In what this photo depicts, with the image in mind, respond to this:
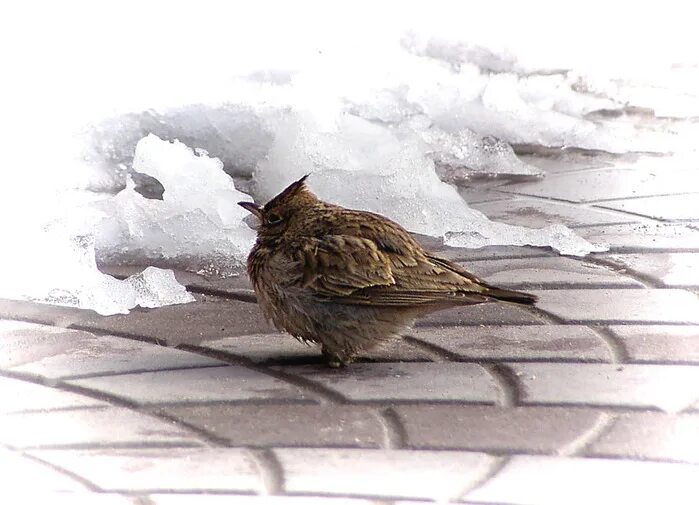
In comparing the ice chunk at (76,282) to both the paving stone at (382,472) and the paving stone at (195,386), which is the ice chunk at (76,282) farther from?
the paving stone at (382,472)

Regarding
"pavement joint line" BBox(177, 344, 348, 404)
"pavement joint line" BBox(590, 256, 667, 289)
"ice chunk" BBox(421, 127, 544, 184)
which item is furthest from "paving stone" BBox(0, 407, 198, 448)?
"ice chunk" BBox(421, 127, 544, 184)

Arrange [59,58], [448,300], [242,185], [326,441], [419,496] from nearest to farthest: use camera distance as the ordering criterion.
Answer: [419,496] < [326,441] < [448,300] < [242,185] < [59,58]

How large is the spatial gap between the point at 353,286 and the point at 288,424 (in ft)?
2.26

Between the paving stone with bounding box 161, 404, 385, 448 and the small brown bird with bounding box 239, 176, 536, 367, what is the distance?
450mm

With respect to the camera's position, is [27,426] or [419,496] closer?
[419,496]

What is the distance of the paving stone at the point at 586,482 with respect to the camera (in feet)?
9.66

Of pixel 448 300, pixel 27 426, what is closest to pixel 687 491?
pixel 448 300

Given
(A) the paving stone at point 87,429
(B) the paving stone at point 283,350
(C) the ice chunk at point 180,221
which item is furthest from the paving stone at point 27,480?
(C) the ice chunk at point 180,221

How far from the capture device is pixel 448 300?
4.05 meters

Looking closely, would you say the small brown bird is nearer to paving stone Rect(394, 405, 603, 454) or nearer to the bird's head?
the bird's head

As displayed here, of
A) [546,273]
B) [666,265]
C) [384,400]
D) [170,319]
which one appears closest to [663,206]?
[666,265]

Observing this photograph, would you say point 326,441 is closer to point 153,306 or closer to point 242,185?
point 153,306

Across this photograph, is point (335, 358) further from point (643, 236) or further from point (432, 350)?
point (643, 236)

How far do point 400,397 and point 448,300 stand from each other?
1.46 ft
